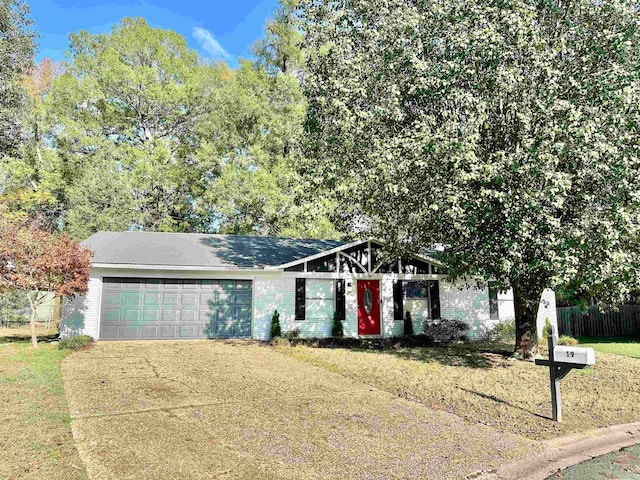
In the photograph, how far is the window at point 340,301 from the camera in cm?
1658

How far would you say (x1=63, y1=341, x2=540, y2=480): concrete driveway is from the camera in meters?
4.50

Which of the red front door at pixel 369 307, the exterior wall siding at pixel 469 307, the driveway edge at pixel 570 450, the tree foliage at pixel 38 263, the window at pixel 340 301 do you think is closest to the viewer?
the driveway edge at pixel 570 450

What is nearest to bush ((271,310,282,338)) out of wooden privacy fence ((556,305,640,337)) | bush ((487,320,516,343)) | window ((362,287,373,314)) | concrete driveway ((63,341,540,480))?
window ((362,287,373,314))

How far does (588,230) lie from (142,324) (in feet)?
43.4

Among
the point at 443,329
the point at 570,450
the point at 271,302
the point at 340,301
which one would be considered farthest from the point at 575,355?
the point at 271,302

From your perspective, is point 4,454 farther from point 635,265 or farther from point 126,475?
point 635,265

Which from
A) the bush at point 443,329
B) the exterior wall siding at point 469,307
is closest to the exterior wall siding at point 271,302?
the bush at point 443,329

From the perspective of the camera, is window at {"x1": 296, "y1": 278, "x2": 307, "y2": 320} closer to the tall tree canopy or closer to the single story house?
the single story house

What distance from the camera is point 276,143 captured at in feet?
84.8

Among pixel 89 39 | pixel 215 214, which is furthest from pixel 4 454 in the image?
pixel 89 39

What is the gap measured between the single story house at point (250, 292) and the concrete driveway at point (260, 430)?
5601 mm

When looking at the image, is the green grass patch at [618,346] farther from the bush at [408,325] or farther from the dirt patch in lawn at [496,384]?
the bush at [408,325]

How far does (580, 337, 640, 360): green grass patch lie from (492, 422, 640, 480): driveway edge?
29.8ft

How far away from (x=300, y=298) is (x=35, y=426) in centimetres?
1124
